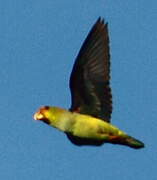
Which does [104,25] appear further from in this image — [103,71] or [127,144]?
[127,144]

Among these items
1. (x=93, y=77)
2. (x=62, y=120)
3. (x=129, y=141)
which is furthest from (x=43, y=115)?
(x=129, y=141)

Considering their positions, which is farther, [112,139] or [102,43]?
[102,43]

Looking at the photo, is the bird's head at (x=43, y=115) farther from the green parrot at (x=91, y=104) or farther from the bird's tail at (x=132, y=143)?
the bird's tail at (x=132, y=143)

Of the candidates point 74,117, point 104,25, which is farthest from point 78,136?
point 104,25

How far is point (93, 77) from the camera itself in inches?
523

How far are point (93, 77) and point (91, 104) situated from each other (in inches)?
19.9

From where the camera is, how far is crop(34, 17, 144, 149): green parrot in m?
12.4

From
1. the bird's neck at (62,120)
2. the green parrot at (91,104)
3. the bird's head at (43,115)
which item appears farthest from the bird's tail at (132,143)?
the bird's head at (43,115)

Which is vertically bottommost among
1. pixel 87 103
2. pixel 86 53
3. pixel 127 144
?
pixel 127 144

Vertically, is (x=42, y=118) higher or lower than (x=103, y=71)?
lower

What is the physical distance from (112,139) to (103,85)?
115cm

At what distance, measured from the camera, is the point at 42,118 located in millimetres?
12422

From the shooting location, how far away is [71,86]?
1298 cm

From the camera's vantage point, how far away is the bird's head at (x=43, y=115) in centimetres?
1238
